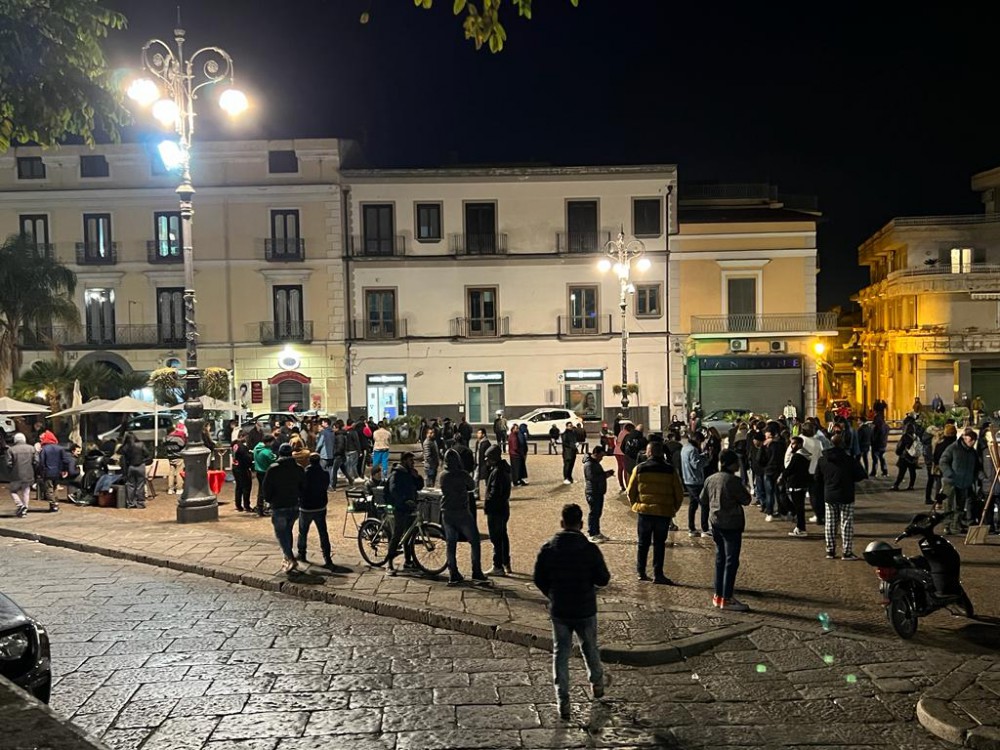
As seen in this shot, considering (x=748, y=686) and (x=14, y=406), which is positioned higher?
(x=14, y=406)

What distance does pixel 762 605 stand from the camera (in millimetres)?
7941

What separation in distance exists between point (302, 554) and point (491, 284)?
26378mm

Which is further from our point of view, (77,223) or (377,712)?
(77,223)

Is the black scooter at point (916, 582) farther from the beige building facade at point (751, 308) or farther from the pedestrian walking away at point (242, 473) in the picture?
the beige building facade at point (751, 308)

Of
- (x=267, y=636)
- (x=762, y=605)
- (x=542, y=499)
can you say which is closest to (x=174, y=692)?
(x=267, y=636)

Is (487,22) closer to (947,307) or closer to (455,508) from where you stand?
(455,508)

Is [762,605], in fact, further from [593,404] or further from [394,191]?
[394,191]

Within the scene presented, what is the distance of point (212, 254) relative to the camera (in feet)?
114

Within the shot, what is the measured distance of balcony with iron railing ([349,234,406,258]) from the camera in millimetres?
35094

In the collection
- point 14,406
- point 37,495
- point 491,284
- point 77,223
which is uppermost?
point 77,223

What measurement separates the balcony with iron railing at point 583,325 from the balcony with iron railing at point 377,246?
7604mm

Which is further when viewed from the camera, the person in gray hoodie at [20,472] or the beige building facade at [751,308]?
the beige building facade at [751,308]

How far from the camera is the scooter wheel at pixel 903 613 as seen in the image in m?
6.86

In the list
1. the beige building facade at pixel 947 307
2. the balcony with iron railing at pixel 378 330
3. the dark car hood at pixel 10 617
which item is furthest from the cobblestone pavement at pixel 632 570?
the beige building facade at pixel 947 307
